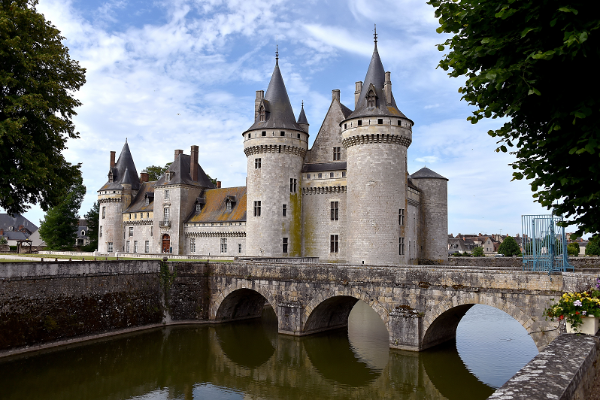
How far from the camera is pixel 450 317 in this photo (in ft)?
57.4

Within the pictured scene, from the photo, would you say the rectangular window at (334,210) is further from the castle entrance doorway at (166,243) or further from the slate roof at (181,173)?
the castle entrance doorway at (166,243)

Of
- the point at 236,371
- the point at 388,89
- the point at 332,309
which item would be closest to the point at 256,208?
the point at 388,89

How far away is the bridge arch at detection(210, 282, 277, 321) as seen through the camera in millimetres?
21609

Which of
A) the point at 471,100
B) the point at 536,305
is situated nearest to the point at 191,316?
the point at 536,305

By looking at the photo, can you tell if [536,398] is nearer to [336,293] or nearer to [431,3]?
[431,3]

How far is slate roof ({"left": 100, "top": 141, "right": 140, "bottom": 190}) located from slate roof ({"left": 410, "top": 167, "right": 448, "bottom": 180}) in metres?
27.2

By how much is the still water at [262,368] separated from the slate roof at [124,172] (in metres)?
28.5

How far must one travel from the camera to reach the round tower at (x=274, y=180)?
32500 mm

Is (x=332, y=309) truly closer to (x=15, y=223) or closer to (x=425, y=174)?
(x=425, y=174)

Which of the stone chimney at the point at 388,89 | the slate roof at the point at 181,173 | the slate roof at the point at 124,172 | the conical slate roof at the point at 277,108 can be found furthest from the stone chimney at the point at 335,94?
the slate roof at the point at 124,172

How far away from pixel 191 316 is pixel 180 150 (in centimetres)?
2304

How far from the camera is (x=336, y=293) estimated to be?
1809 centimetres

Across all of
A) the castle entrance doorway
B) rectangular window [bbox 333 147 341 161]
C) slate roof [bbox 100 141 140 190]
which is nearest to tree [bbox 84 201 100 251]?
slate roof [bbox 100 141 140 190]

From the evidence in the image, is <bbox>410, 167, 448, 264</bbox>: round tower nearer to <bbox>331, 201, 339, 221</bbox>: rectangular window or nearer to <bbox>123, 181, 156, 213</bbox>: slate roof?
<bbox>331, 201, 339, 221</bbox>: rectangular window
